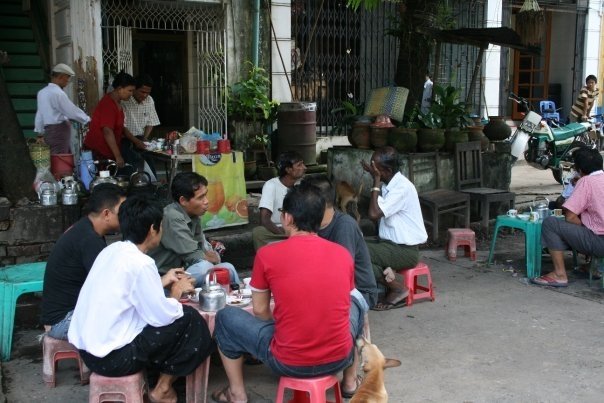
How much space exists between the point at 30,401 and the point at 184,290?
1119mm

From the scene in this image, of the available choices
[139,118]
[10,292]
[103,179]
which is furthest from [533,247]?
[139,118]

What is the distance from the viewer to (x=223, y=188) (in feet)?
22.8

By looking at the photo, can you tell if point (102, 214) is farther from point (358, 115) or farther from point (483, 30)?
point (483, 30)

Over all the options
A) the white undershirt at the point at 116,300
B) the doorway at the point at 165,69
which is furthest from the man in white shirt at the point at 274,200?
the doorway at the point at 165,69

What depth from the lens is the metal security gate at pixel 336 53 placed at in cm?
1055

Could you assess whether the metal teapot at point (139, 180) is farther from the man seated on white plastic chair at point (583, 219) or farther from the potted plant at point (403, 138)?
the man seated on white plastic chair at point (583, 219)

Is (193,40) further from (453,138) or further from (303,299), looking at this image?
(303,299)

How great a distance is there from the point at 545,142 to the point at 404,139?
434 cm

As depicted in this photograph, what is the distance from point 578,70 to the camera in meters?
14.2

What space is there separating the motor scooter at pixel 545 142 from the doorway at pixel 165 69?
5.45 meters

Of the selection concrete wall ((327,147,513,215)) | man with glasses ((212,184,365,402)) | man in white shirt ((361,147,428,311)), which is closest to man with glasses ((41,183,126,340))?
man with glasses ((212,184,365,402))

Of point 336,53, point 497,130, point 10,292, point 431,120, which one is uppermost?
point 336,53

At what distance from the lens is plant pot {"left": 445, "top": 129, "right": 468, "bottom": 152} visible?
7.98m

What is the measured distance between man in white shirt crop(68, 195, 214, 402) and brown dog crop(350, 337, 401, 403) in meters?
0.90
